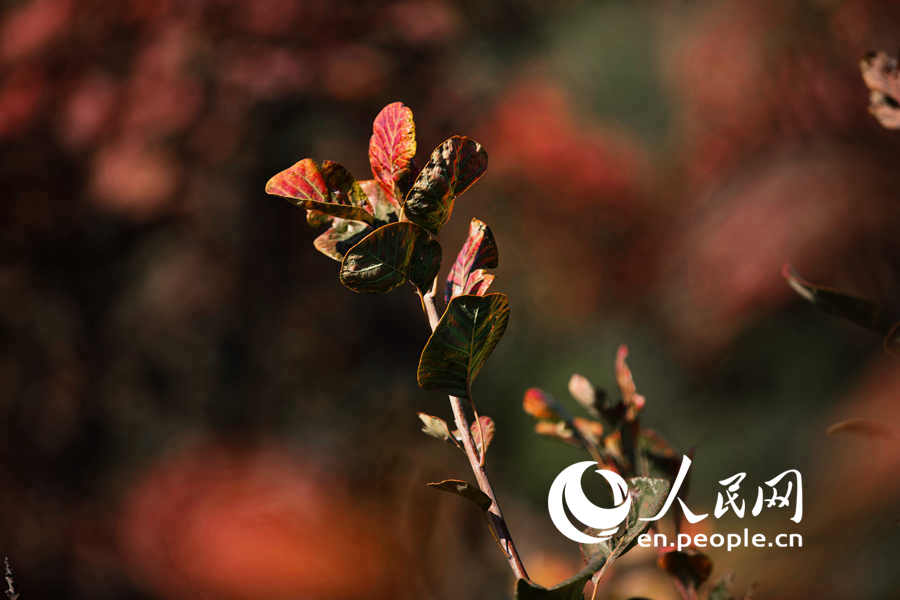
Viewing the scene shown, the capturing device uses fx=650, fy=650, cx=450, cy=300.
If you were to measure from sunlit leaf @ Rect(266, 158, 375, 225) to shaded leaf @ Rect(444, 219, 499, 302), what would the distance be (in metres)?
0.03

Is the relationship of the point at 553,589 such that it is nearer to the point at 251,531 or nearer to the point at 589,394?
the point at 589,394

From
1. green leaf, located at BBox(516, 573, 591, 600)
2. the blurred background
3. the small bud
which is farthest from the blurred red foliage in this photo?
green leaf, located at BBox(516, 573, 591, 600)

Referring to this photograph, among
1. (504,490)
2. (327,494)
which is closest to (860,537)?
(504,490)

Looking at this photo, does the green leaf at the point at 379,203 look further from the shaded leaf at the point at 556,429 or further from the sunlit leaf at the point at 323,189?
the shaded leaf at the point at 556,429

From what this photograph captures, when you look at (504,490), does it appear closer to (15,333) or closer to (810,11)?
(15,333)

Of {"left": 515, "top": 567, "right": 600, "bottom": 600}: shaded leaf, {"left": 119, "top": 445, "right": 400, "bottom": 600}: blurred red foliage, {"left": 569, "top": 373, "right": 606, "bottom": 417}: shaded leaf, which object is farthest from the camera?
{"left": 119, "top": 445, "right": 400, "bottom": 600}: blurred red foliage

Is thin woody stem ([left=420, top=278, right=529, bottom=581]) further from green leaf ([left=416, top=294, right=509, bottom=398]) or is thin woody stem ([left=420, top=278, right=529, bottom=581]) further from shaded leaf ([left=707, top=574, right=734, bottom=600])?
shaded leaf ([left=707, top=574, right=734, bottom=600])

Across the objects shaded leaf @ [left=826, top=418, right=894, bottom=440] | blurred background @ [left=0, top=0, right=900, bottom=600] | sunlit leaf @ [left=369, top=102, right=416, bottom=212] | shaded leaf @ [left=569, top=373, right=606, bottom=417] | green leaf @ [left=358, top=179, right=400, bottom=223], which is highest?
sunlit leaf @ [left=369, top=102, right=416, bottom=212]

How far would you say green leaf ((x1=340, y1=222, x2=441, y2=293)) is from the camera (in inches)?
7.3

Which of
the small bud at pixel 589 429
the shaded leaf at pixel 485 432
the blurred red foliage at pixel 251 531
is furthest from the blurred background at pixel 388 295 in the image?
the shaded leaf at pixel 485 432

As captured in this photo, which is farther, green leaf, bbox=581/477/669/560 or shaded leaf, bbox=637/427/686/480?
shaded leaf, bbox=637/427/686/480

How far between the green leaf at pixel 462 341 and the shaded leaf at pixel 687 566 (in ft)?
0.42

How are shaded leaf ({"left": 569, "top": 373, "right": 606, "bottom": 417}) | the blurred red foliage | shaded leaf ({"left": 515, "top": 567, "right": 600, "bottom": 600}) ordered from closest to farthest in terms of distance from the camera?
shaded leaf ({"left": 515, "top": 567, "right": 600, "bottom": 600}), shaded leaf ({"left": 569, "top": 373, "right": 606, "bottom": 417}), the blurred red foliage

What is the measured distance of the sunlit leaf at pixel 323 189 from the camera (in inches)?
7.7
